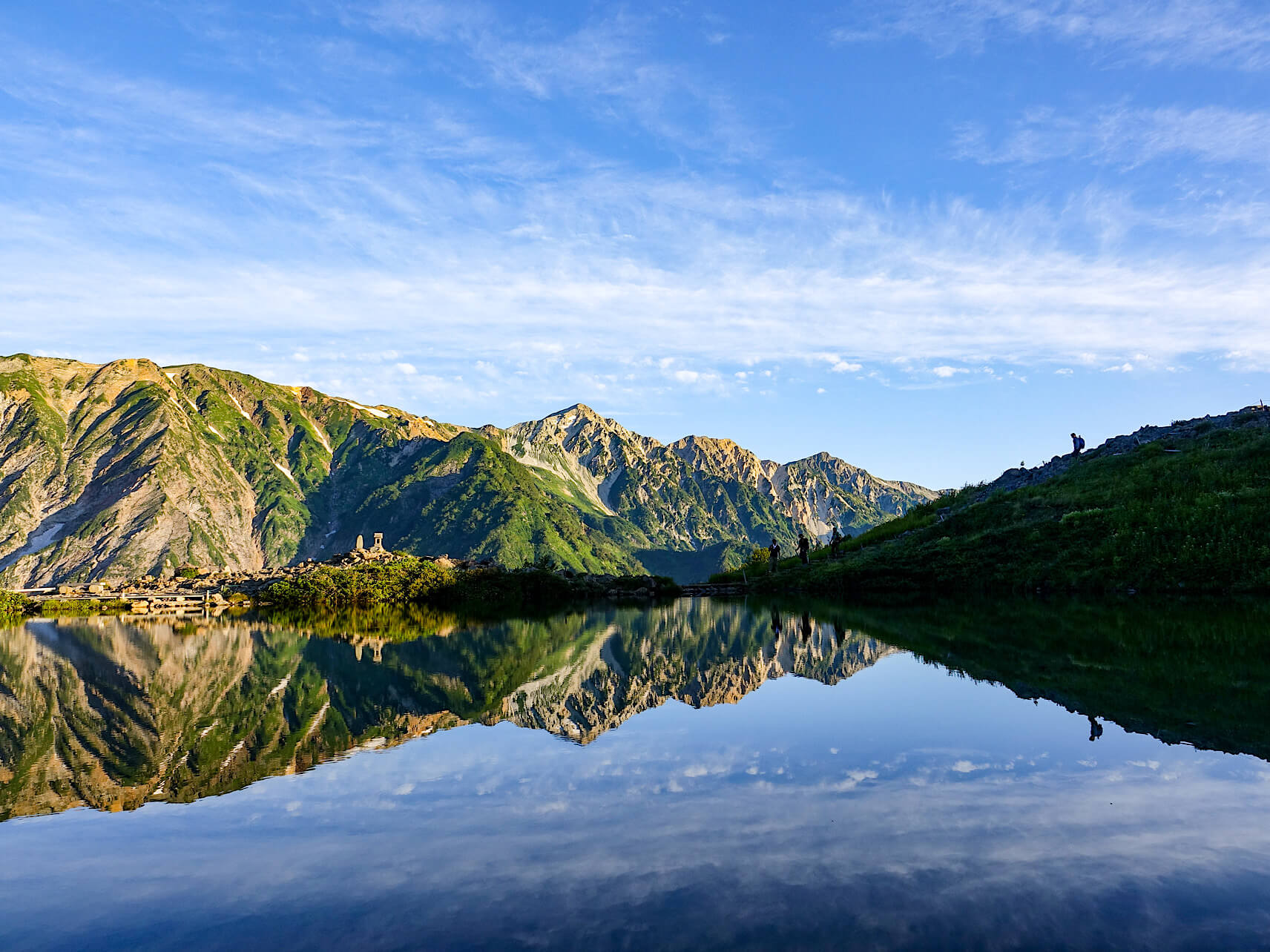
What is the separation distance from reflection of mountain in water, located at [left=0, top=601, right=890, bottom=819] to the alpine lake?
0.13 meters

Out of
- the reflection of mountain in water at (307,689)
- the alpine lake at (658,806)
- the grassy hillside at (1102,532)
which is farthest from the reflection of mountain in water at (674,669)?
the grassy hillside at (1102,532)

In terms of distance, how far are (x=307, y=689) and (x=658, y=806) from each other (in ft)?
40.4

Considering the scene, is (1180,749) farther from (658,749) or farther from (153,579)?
(153,579)

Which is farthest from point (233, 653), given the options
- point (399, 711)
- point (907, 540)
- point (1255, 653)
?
point (907, 540)

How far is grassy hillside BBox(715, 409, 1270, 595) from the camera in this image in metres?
40.0

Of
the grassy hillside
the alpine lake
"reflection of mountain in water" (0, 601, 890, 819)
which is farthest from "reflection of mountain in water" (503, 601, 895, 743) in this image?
the grassy hillside

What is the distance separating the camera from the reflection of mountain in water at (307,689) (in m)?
12.2

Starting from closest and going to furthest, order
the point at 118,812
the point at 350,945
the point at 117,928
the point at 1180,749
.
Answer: the point at 350,945
the point at 117,928
the point at 118,812
the point at 1180,749

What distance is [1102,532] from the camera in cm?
4484

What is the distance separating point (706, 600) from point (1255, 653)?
3442 cm

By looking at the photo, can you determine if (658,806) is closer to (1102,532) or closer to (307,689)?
(307,689)

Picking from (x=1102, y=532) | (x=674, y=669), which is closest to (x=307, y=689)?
(x=674, y=669)

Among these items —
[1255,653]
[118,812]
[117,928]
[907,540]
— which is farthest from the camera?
[907,540]

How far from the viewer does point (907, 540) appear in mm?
55344
